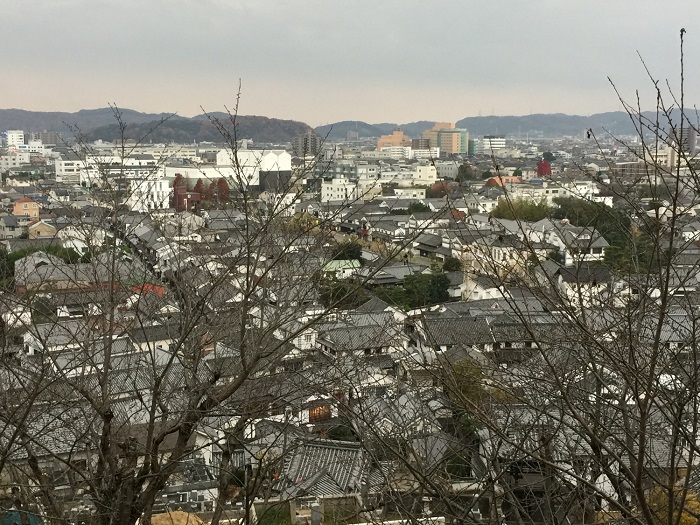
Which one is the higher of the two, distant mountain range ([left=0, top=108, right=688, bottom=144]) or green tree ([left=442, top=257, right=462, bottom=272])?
distant mountain range ([left=0, top=108, right=688, bottom=144])

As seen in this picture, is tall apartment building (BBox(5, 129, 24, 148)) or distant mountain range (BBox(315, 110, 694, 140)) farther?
distant mountain range (BBox(315, 110, 694, 140))

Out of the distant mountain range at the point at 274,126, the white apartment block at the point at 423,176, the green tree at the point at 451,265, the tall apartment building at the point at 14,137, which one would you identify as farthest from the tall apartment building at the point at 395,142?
the green tree at the point at 451,265

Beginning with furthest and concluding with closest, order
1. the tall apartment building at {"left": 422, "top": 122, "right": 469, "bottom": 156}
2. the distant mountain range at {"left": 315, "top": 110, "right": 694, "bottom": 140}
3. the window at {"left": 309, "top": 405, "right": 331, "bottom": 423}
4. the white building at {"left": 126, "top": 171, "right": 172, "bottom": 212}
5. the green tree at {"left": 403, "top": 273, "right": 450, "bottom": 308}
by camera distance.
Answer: the distant mountain range at {"left": 315, "top": 110, "right": 694, "bottom": 140} < the tall apartment building at {"left": 422, "top": 122, "right": 469, "bottom": 156} < the green tree at {"left": 403, "top": 273, "right": 450, "bottom": 308} < the window at {"left": 309, "top": 405, "right": 331, "bottom": 423} < the white building at {"left": 126, "top": 171, "right": 172, "bottom": 212}

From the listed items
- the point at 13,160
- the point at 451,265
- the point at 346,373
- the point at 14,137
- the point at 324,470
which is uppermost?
the point at 14,137

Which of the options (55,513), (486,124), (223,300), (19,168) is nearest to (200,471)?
(223,300)

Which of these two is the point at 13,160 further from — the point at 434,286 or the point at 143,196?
the point at 143,196

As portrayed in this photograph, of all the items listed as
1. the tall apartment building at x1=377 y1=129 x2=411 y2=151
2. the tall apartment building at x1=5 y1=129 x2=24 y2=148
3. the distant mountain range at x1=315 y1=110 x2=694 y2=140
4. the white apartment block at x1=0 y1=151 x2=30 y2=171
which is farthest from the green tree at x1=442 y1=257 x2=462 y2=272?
the distant mountain range at x1=315 y1=110 x2=694 y2=140

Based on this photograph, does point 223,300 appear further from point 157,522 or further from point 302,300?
point 157,522

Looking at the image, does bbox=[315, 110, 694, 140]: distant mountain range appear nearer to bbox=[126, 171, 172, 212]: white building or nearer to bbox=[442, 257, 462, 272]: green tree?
bbox=[442, 257, 462, 272]: green tree

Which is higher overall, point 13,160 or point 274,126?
point 274,126

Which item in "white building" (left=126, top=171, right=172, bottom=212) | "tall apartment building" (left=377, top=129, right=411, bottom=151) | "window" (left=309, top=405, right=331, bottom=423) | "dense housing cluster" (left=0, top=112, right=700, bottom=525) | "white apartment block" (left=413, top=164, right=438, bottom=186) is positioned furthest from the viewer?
"tall apartment building" (left=377, top=129, right=411, bottom=151)

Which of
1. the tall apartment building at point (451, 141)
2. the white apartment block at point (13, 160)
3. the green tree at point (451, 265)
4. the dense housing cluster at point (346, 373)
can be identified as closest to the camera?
the dense housing cluster at point (346, 373)

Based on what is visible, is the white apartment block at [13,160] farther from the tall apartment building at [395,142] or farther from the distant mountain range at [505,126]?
the distant mountain range at [505,126]

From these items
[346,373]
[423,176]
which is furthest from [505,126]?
[346,373]
